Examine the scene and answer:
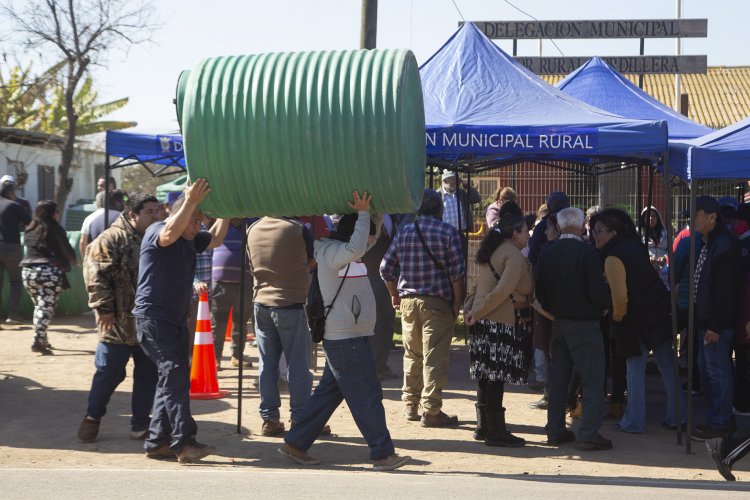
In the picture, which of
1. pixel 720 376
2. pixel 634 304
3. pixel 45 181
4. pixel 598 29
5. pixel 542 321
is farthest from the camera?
pixel 45 181

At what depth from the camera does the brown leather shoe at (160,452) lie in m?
7.48

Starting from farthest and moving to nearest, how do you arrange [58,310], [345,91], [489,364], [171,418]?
[58,310], [489,364], [171,418], [345,91]

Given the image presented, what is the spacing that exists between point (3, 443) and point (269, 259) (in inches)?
100

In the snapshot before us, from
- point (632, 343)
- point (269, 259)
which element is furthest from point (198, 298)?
point (632, 343)

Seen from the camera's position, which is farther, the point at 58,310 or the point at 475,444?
the point at 58,310

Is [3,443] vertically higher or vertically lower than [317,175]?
lower

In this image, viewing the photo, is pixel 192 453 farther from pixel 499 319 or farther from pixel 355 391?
pixel 499 319

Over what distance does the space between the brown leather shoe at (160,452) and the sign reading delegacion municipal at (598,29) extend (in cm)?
1262

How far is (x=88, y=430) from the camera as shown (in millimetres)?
8016

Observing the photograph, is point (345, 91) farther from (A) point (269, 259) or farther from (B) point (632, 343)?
(B) point (632, 343)

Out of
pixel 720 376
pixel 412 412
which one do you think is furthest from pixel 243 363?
pixel 720 376

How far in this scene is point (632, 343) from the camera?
8430mm

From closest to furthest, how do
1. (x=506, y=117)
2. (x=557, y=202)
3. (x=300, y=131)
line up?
(x=300, y=131), (x=506, y=117), (x=557, y=202)

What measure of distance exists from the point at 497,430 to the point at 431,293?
4.37 feet
